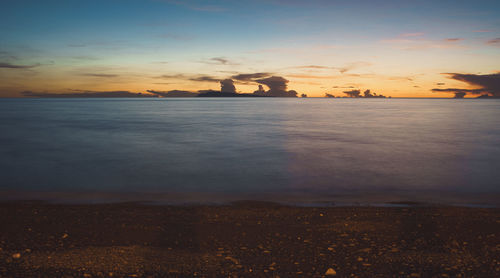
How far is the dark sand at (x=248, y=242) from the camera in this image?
180 inches

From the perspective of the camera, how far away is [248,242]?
550 cm

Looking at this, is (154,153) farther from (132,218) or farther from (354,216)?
(354,216)

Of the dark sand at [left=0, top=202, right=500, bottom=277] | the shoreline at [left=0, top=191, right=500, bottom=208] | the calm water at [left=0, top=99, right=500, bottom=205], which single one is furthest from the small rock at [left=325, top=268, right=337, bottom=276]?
the calm water at [left=0, top=99, right=500, bottom=205]

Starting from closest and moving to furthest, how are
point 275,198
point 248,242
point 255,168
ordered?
point 248,242 → point 275,198 → point 255,168

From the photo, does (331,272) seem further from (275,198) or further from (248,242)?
(275,198)

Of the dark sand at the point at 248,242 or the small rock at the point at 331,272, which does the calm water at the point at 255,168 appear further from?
→ the small rock at the point at 331,272

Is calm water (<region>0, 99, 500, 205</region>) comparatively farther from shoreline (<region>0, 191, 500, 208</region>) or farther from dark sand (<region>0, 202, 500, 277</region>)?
dark sand (<region>0, 202, 500, 277</region>)

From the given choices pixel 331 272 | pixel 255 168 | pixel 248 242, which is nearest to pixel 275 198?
pixel 248 242

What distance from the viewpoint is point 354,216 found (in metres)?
6.89

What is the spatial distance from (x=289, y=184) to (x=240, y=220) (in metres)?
4.82

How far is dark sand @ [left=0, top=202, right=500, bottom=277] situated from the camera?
4.57m

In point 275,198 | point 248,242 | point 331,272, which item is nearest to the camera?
point 331,272

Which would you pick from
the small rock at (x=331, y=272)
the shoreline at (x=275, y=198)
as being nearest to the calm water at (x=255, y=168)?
the shoreline at (x=275, y=198)

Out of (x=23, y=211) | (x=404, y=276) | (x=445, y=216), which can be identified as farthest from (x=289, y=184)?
(x=23, y=211)
